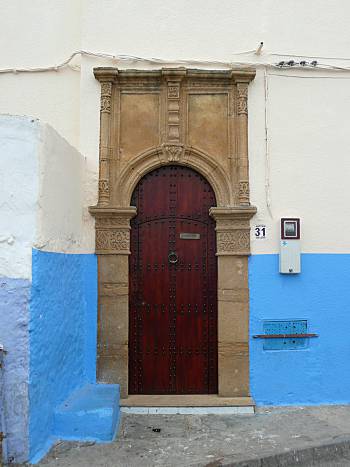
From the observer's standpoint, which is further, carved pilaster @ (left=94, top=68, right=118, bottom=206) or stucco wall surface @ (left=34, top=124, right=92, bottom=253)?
carved pilaster @ (left=94, top=68, right=118, bottom=206)

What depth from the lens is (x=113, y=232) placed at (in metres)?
5.31

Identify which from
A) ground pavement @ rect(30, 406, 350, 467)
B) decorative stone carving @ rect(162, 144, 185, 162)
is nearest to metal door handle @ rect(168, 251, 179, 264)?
decorative stone carving @ rect(162, 144, 185, 162)

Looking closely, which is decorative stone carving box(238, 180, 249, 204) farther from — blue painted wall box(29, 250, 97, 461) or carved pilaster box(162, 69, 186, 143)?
blue painted wall box(29, 250, 97, 461)

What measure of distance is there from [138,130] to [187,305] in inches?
78.5

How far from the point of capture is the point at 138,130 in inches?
215

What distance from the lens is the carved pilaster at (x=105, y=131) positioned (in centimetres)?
534

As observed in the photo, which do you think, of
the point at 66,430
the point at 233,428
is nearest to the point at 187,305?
the point at 233,428

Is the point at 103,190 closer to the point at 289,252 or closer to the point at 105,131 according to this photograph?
the point at 105,131

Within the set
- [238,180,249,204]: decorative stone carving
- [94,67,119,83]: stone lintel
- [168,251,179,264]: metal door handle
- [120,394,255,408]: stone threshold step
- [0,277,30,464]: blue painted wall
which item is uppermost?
[94,67,119,83]: stone lintel

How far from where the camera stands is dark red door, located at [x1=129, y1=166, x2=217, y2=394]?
536 centimetres

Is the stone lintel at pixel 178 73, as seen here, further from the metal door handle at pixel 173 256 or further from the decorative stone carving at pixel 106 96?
the metal door handle at pixel 173 256

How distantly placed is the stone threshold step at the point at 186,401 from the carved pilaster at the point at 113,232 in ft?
5.06

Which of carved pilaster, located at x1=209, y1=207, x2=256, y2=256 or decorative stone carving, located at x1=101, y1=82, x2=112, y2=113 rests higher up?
decorative stone carving, located at x1=101, y1=82, x2=112, y2=113

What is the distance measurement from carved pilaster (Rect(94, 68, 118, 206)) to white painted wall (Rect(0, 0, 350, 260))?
82 mm
